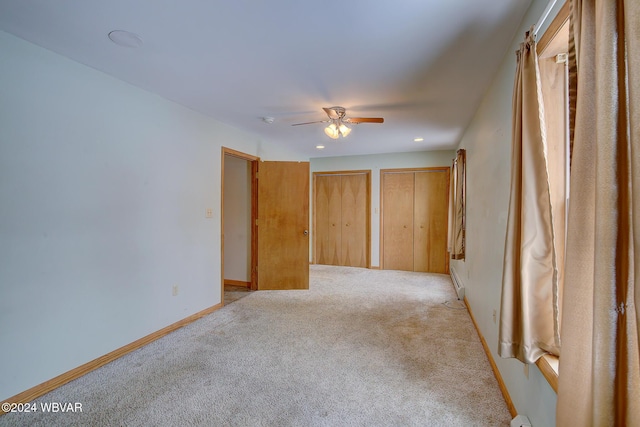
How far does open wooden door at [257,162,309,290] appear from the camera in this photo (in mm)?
4566

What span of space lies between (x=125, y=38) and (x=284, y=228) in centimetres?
311

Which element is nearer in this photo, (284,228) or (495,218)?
(495,218)

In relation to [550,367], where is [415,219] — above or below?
above

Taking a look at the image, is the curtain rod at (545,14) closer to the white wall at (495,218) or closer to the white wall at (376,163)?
the white wall at (495,218)

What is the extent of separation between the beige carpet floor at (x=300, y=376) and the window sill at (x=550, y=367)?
0.68m

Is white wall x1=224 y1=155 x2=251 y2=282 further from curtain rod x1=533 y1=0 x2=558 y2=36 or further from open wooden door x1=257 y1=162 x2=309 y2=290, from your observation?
curtain rod x1=533 y1=0 x2=558 y2=36

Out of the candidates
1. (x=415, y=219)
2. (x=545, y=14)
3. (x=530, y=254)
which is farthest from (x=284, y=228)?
(x=545, y=14)

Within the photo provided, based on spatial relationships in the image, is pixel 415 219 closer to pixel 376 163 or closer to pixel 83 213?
pixel 376 163

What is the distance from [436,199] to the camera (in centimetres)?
574

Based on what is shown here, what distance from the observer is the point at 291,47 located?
200cm

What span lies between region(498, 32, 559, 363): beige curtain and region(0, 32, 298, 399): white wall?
9.29 feet

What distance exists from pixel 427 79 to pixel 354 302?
2.78 m

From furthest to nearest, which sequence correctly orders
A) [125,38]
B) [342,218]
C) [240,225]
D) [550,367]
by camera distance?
[342,218] < [240,225] < [125,38] < [550,367]

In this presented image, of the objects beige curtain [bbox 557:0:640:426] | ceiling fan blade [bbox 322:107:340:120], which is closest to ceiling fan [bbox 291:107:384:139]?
ceiling fan blade [bbox 322:107:340:120]
